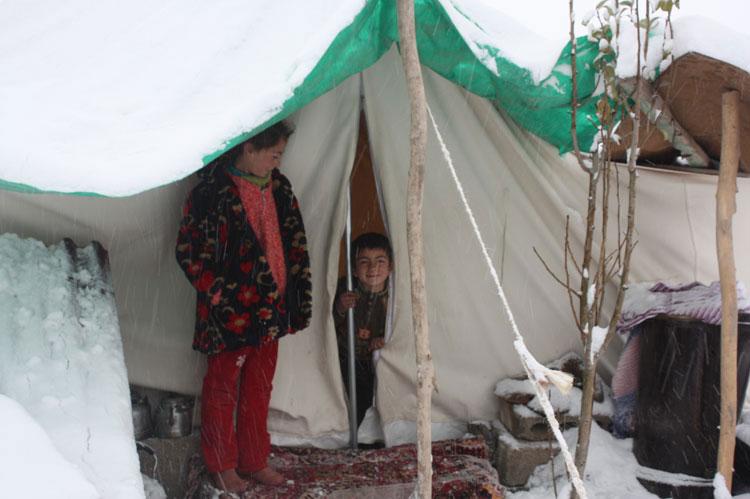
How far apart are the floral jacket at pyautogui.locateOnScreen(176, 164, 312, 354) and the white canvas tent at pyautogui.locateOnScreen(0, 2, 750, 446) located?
0.38 metres

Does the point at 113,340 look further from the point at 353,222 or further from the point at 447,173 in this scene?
the point at 353,222

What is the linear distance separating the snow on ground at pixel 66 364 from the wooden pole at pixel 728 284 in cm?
218

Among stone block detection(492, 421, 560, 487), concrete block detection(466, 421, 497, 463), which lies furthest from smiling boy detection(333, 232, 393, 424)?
stone block detection(492, 421, 560, 487)

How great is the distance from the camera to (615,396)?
3686 mm

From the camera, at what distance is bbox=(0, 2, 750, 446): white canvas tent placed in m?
3.55

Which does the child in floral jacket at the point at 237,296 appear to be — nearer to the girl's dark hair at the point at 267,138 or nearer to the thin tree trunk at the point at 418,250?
the girl's dark hair at the point at 267,138

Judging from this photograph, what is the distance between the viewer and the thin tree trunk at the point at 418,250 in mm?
2166

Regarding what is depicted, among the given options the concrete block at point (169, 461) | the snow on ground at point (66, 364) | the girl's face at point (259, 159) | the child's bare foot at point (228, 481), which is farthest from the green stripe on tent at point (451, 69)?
the concrete block at point (169, 461)

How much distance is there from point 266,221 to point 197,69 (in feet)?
2.61

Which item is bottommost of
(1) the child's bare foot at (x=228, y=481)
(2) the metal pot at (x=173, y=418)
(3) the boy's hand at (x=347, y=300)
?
(1) the child's bare foot at (x=228, y=481)

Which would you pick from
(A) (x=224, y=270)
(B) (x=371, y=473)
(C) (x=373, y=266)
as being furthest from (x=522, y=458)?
(A) (x=224, y=270)

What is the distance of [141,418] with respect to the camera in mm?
3414

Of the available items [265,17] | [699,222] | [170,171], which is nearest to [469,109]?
[265,17]

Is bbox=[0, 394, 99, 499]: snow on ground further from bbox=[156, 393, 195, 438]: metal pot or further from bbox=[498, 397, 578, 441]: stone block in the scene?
bbox=[498, 397, 578, 441]: stone block
